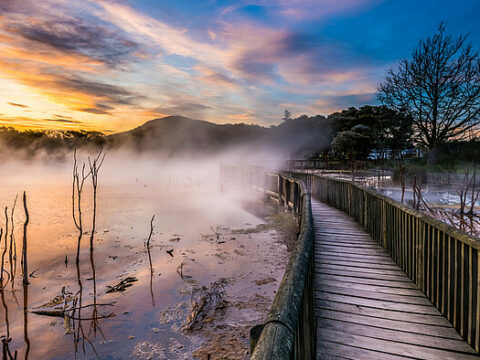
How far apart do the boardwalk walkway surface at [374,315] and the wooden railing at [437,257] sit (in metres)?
0.16

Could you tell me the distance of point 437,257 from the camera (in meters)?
3.54

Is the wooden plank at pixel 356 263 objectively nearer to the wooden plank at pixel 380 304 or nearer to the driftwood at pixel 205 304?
the wooden plank at pixel 380 304

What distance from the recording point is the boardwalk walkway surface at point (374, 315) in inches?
112

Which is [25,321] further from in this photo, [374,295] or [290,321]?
[290,321]

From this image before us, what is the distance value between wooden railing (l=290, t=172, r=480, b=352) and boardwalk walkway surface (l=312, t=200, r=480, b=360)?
164 millimetres

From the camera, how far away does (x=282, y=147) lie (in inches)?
3302

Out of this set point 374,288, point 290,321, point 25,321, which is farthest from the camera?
point 25,321

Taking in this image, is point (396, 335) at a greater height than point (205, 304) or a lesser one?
greater

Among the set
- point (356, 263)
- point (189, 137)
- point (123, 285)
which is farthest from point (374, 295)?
point (189, 137)

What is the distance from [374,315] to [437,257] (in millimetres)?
1093

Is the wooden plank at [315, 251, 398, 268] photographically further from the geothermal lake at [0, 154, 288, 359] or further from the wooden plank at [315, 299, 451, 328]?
the geothermal lake at [0, 154, 288, 359]

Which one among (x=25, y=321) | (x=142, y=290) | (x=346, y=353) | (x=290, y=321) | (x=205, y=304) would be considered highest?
(x=290, y=321)

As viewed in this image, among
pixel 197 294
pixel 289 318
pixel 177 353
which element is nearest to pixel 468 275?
pixel 289 318

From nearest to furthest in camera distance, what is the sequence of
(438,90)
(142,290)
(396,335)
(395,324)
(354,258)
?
(396,335)
(395,324)
(354,258)
(142,290)
(438,90)
